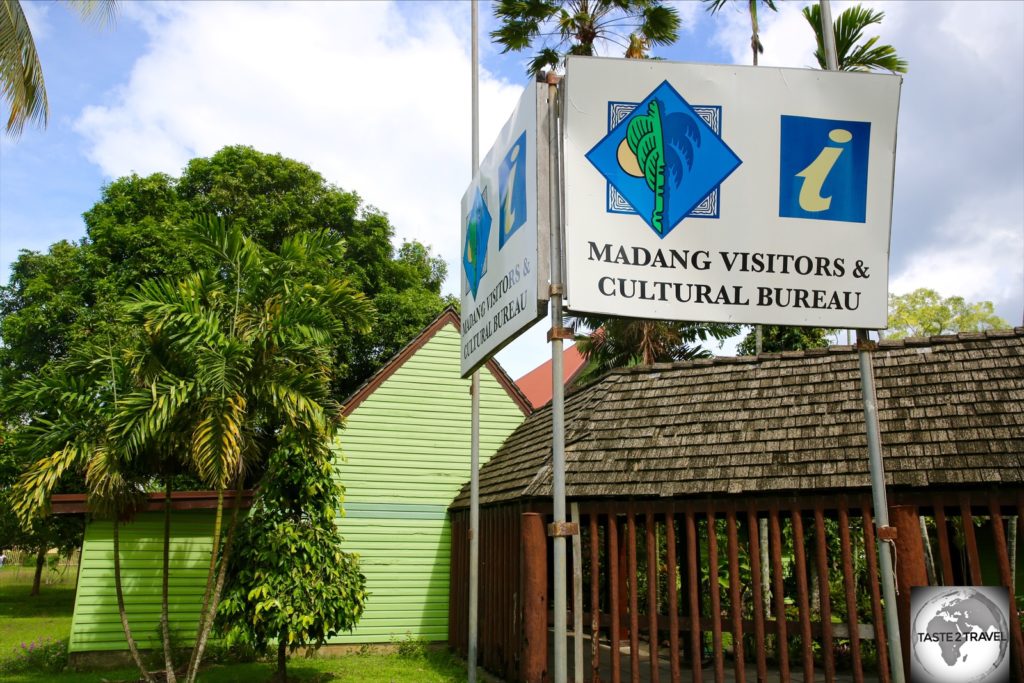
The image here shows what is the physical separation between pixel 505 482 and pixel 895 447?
5.76 meters

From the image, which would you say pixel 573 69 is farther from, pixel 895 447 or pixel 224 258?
pixel 224 258

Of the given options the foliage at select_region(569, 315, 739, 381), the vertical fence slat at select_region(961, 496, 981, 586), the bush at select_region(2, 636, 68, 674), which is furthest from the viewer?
the foliage at select_region(569, 315, 739, 381)

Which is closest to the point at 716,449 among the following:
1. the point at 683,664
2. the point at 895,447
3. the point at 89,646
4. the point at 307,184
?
the point at 895,447

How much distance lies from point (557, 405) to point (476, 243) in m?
2.14

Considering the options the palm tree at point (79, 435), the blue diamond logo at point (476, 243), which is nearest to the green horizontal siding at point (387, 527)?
the palm tree at point (79, 435)

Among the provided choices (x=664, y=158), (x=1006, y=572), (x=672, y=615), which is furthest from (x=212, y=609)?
(x=1006, y=572)

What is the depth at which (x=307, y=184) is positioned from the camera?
27.6 m

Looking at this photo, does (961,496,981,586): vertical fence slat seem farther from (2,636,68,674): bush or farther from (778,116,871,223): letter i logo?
(2,636,68,674): bush

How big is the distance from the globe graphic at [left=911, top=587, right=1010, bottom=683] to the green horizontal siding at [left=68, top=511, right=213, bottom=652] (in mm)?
12476

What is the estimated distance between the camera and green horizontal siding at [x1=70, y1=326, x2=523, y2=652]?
13.9 m

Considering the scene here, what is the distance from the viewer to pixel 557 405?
16.2ft

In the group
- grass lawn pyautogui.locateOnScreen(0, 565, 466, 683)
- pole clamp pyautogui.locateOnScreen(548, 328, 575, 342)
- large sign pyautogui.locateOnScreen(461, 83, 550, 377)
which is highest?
large sign pyautogui.locateOnScreen(461, 83, 550, 377)

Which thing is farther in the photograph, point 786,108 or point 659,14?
point 659,14

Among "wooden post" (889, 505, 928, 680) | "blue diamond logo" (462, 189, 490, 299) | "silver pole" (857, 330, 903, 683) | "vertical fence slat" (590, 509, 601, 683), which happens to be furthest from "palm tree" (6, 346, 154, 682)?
"wooden post" (889, 505, 928, 680)
